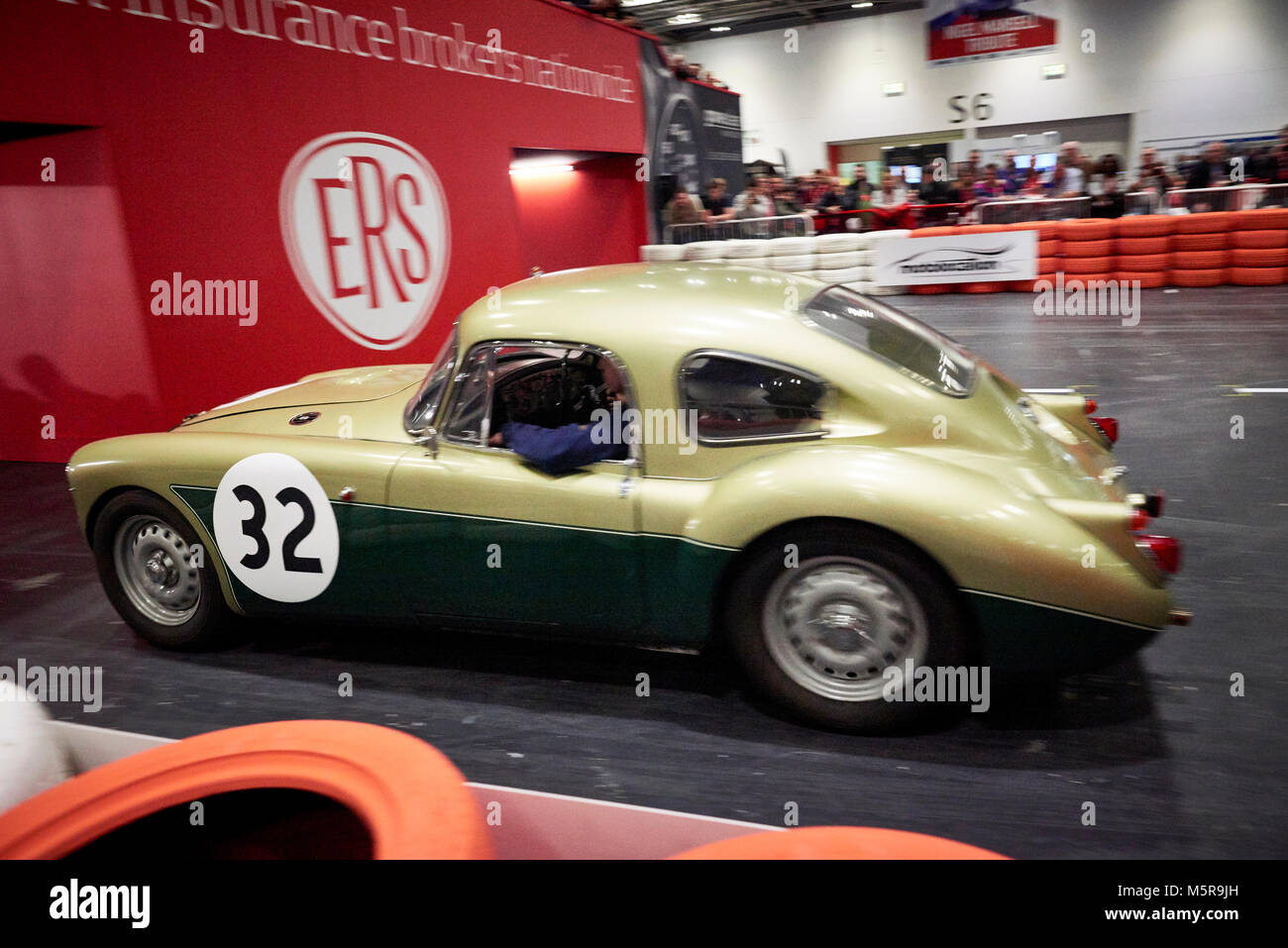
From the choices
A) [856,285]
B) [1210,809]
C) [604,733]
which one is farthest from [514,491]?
[856,285]

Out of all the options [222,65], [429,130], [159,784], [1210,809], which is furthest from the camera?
[429,130]

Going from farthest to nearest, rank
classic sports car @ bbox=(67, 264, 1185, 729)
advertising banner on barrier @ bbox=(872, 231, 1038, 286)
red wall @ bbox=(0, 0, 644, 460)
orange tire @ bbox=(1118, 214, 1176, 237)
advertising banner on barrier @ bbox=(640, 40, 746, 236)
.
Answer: advertising banner on barrier @ bbox=(640, 40, 746, 236), advertising banner on barrier @ bbox=(872, 231, 1038, 286), orange tire @ bbox=(1118, 214, 1176, 237), red wall @ bbox=(0, 0, 644, 460), classic sports car @ bbox=(67, 264, 1185, 729)

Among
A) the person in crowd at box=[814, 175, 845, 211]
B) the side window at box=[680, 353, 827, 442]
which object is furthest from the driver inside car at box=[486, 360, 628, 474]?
the person in crowd at box=[814, 175, 845, 211]

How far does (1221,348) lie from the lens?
29.0 ft

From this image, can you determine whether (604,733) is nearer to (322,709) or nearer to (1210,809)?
(322,709)

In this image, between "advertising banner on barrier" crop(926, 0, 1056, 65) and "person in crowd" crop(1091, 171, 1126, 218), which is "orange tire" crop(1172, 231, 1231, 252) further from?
"advertising banner on barrier" crop(926, 0, 1056, 65)

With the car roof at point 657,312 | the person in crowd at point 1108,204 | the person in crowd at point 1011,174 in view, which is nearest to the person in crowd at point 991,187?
the person in crowd at point 1011,174

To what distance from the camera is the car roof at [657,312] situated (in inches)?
124

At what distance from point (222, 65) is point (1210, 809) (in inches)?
323

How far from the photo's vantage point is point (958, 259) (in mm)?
14375

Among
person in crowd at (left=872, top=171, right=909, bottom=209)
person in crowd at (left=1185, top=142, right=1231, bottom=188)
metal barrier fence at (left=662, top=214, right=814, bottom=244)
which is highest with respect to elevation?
person in crowd at (left=872, top=171, right=909, bottom=209)

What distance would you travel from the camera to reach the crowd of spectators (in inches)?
594

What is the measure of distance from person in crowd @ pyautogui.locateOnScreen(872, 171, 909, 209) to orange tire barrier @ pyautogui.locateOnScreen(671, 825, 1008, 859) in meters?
18.7

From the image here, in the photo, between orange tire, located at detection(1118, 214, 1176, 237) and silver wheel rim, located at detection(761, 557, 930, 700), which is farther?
orange tire, located at detection(1118, 214, 1176, 237)
